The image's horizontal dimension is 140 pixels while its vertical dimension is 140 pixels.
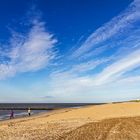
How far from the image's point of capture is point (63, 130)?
22312mm

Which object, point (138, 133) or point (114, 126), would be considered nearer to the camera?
point (138, 133)

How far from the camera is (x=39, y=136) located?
67.3 feet

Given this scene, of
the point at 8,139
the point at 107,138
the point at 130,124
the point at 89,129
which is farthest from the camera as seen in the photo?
the point at 130,124

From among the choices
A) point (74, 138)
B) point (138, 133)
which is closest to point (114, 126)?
point (138, 133)

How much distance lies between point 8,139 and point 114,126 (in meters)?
7.89

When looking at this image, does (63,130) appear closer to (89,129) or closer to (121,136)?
(89,129)

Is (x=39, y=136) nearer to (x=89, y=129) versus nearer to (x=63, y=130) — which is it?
(x=63, y=130)

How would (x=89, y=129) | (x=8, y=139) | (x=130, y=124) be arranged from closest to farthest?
1. (x=8, y=139)
2. (x=89, y=129)
3. (x=130, y=124)

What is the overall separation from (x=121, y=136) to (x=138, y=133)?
1452mm

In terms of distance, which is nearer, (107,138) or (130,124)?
(107,138)

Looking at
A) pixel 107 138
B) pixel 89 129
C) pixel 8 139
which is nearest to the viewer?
pixel 107 138

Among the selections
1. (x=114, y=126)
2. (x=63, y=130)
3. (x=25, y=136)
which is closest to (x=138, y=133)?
(x=114, y=126)

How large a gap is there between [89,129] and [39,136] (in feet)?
12.3

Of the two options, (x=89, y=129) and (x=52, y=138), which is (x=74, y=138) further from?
(x=89, y=129)
